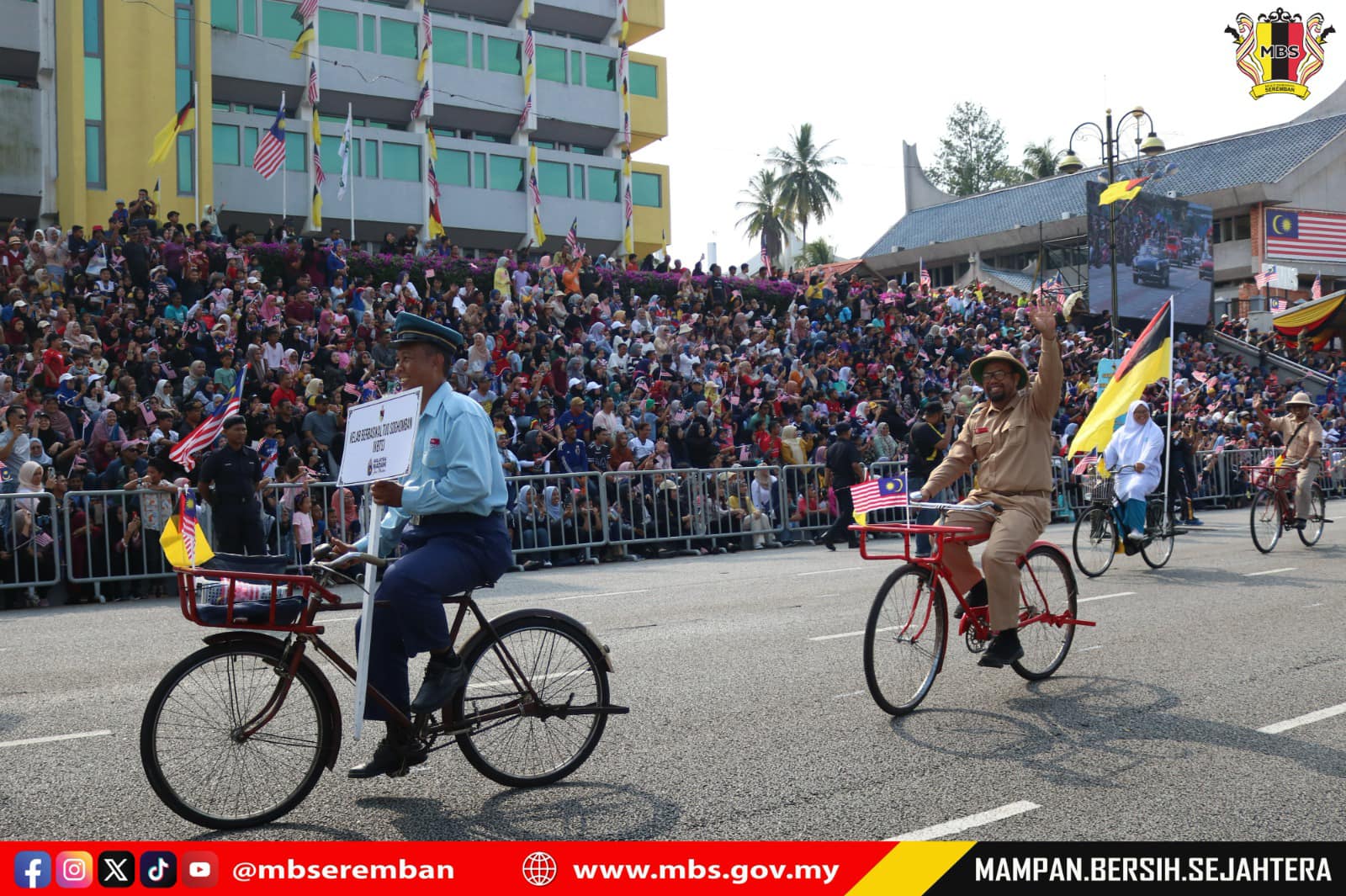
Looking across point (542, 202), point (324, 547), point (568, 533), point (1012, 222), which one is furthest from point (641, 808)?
point (1012, 222)

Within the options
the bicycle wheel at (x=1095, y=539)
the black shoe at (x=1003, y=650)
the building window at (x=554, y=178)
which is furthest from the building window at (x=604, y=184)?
the black shoe at (x=1003, y=650)

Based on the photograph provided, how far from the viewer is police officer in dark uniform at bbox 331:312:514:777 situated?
4668mm

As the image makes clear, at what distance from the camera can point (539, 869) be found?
13.0 ft

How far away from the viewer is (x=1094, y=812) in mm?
4617

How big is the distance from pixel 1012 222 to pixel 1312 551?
146 ft

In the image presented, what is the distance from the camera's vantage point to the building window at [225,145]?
119ft

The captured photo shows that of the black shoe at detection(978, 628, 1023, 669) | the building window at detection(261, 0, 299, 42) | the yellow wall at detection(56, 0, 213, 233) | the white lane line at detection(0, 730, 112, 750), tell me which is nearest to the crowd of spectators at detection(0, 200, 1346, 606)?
the white lane line at detection(0, 730, 112, 750)

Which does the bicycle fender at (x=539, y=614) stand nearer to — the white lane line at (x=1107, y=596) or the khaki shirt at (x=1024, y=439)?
the khaki shirt at (x=1024, y=439)

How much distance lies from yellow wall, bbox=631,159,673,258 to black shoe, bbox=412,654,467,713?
144 ft

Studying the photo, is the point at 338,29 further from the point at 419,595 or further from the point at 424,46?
the point at 419,595

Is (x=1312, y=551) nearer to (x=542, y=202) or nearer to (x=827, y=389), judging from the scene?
(x=827, y=389)

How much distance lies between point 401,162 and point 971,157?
1874 inches

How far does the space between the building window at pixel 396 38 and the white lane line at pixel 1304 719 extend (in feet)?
131

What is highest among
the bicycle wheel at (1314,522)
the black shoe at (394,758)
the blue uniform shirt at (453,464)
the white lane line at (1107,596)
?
the blue uniform shirt at (453,464)
